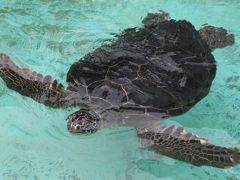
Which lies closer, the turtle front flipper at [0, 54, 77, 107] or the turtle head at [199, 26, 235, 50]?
the turtle front flipper at [0, 54, 77, 107]

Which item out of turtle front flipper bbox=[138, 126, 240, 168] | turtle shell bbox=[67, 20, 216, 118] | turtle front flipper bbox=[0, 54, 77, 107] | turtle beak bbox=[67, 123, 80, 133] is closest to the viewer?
turtle front flipper bbox=[138, 126, 240, 168]

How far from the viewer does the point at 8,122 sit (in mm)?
4074

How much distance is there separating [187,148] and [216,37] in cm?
187

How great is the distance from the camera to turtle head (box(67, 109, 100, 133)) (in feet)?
11.7

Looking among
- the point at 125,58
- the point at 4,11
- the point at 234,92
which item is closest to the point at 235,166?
the point at 234,92

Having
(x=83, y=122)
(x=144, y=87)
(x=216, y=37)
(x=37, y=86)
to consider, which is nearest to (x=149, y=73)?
(x=144, y=87)

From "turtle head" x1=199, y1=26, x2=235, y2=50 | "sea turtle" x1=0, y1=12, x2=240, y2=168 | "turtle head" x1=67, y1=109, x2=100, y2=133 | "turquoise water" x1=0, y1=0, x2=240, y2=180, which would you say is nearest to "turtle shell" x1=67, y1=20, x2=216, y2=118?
"sea turtle" x1=0, y1=12, x2=240, y2=168

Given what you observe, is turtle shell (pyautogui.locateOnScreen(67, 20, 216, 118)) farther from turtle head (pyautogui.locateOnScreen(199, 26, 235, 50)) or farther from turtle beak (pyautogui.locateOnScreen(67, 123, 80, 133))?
turtle head (pyautogui.locateOnScreen(199, 26, 235, 50))

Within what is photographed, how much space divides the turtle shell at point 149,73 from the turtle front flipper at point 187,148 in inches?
7.7

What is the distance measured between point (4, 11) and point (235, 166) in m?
3.49

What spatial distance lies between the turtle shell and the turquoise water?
0.30 meters

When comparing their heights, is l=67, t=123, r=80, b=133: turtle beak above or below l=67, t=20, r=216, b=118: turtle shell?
below

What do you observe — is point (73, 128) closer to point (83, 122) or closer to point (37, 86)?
point (83, 122)

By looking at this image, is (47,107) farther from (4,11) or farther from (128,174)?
(4,11)
